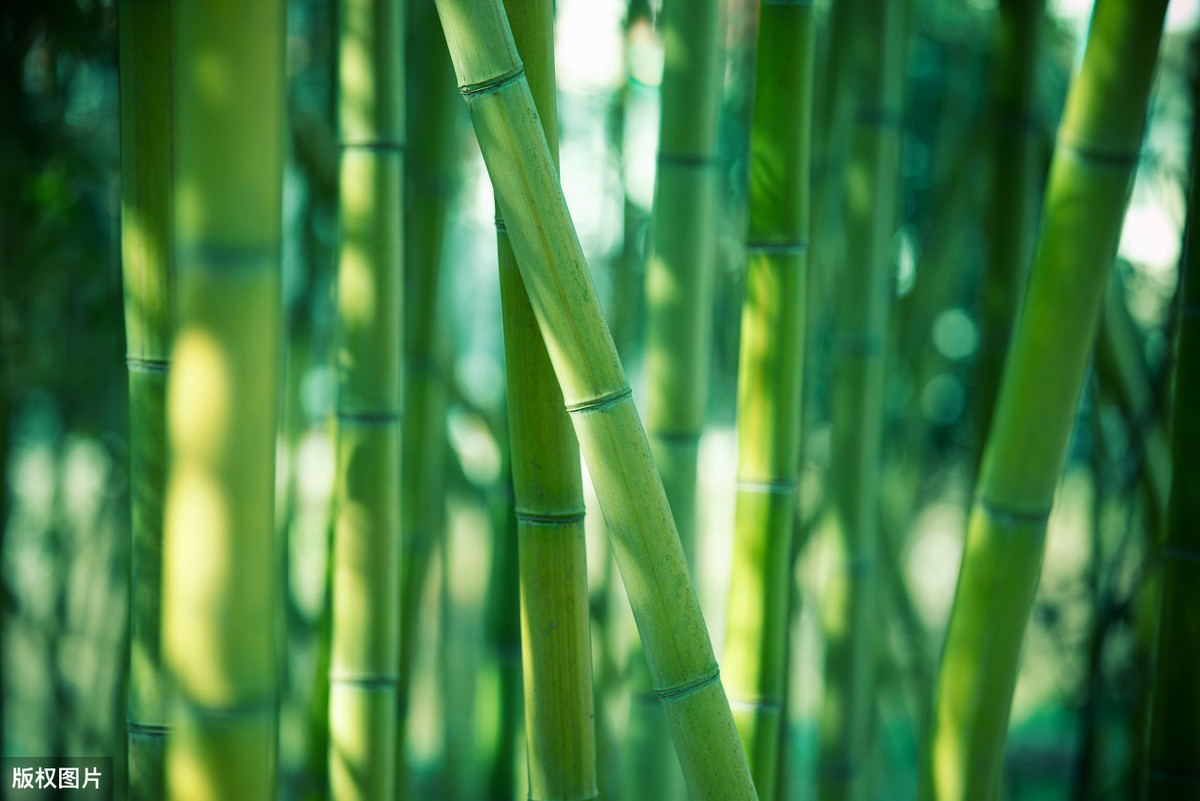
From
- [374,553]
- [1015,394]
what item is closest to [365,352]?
[374,553]

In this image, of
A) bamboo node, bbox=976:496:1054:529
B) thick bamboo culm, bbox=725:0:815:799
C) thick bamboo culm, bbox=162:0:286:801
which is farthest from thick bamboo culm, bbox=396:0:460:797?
bamboo node, bbox=976:496:1054:529

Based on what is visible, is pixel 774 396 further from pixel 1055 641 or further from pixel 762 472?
pixel 1055 641

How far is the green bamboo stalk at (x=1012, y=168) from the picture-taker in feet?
5.07

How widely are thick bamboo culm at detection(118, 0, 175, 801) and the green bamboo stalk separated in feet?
4.21

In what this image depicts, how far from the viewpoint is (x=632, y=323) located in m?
2.36

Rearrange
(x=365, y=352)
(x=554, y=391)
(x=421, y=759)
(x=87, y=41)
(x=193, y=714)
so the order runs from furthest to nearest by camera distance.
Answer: (x=421, y=759) < (x=87, y=41) < (x=365, y=352) < (x=554, y=391) < (x=193, y=714)

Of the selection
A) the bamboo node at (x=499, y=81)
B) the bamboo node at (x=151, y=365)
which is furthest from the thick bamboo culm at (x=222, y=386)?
the bamboo node at (x=151, y=365)

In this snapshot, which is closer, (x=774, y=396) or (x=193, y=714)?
(x=193, y=714)

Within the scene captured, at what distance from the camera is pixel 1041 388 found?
1.05m

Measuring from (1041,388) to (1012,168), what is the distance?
2.18ft

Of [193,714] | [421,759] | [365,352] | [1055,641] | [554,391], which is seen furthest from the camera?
[421,759]

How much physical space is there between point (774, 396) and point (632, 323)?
48.9 inches

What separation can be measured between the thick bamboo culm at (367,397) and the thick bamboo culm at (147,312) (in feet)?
0.76

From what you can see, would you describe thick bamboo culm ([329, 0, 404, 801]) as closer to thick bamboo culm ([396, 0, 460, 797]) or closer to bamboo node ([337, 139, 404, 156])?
bamboo node ([337, 139, 404, 156])
